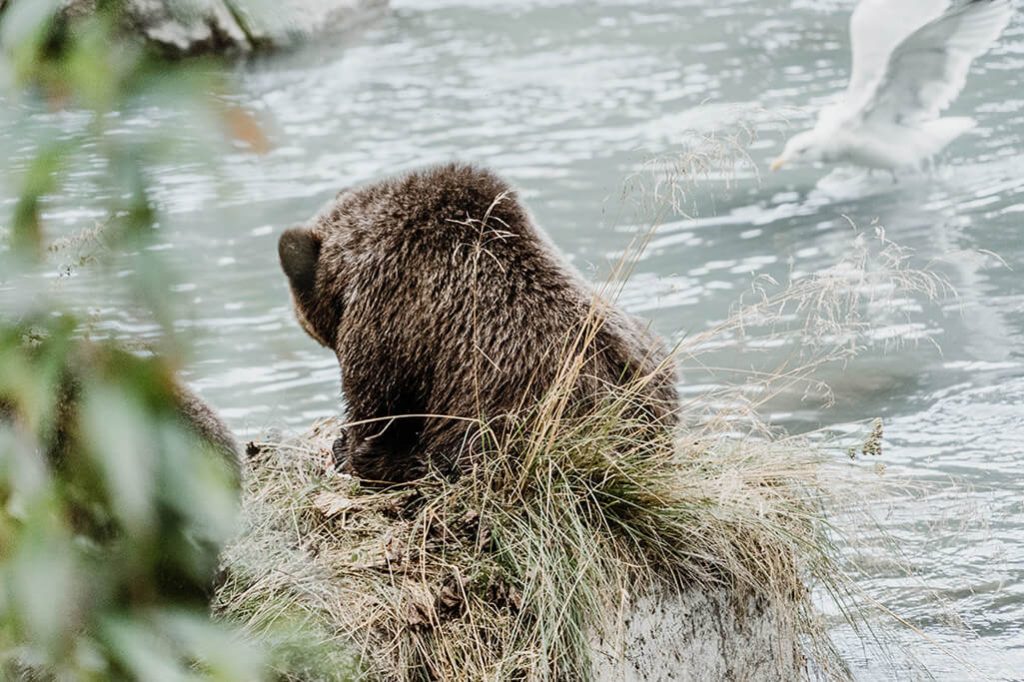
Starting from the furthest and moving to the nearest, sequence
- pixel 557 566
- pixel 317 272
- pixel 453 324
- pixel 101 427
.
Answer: pixel 317 272 < pixel 453 324 < pixel 557 566 < pixel 101 427

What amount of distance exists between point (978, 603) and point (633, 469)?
1627 millimetres

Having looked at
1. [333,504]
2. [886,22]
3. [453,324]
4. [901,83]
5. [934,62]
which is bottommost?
[901,83]

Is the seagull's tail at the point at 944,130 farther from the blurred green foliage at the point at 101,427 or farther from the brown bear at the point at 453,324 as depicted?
the blurred green foliage at the point at 101,427

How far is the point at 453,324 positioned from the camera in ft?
10.8

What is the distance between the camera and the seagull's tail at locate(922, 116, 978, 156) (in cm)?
999

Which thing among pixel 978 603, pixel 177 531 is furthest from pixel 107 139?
pixel 978 603

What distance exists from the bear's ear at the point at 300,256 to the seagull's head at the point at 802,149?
6652 millimetres

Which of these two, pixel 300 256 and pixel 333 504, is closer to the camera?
pixel 333 504

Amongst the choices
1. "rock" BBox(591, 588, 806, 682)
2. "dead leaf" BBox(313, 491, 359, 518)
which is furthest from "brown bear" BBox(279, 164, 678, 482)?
"rock" BBox(591, 588, 806, 682)

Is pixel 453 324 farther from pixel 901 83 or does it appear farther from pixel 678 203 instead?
pixel 901 83

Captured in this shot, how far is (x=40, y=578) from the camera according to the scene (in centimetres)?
81

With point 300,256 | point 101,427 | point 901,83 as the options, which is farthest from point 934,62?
point 101,427

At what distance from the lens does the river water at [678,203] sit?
3283mm

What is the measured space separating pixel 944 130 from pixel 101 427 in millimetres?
10055
